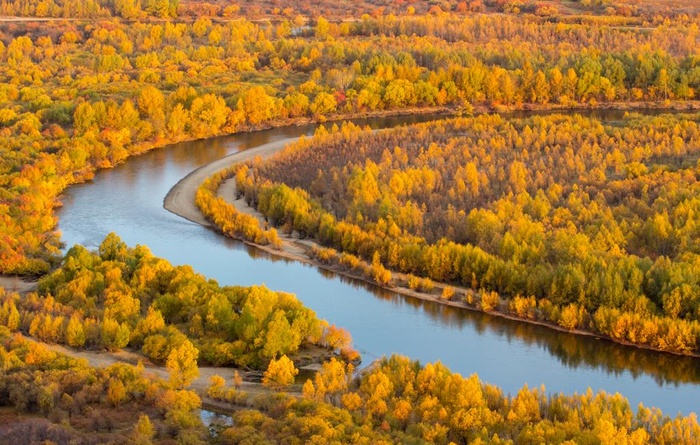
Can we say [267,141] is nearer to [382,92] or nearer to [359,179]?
[382,92]

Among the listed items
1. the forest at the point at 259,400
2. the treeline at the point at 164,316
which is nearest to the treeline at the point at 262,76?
the treeline at the point at 164,316

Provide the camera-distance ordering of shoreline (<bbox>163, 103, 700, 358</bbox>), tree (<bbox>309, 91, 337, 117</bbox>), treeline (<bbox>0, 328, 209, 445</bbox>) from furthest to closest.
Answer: tree (<bbox>309, 91, 337, 117</bbox>) → shoreline (<bbox>163, 103, 700, 358</bbox>) → treeline (<bbox>0, 328, 209, 445</bbox>)

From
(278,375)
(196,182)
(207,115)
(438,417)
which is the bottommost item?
(196,182)

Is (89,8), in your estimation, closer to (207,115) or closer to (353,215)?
(207,115)

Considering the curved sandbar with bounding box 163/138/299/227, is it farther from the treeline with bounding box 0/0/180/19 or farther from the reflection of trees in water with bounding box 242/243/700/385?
the treeline with bounding box 0/0/180/19

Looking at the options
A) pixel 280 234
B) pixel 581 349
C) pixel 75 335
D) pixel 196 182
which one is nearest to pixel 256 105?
pixel 196 182

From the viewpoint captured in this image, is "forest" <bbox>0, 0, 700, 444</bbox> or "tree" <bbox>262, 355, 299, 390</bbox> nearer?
"forest" <bbox>0, 0, 700, 444</bbox>

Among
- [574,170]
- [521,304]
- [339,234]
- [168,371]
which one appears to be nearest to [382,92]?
→ [574,170]

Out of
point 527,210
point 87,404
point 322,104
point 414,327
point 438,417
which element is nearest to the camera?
point 438,417

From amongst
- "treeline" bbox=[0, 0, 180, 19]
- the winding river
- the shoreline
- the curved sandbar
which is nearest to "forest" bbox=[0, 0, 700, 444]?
the shoreline
